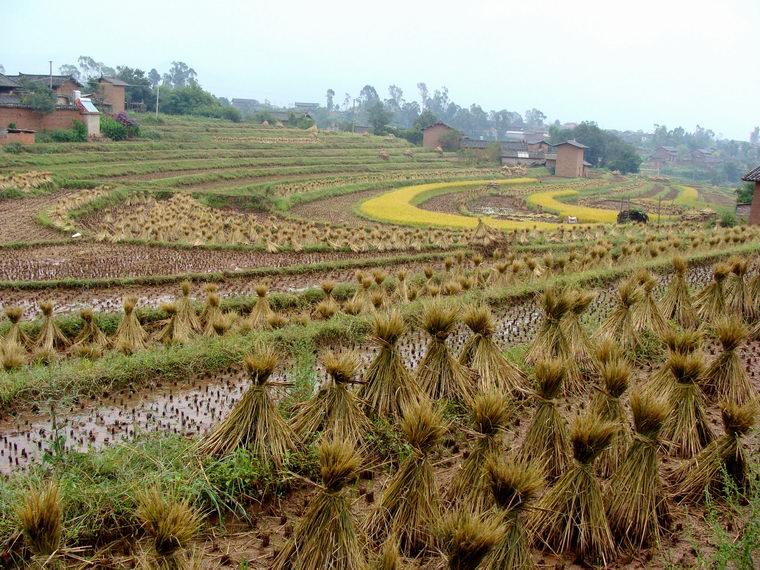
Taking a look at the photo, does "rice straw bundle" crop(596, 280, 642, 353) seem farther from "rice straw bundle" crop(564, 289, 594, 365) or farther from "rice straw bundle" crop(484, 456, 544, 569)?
"rice straw bundle" crop(484, 456, 544, 569)

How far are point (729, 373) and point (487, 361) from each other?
301 centimetres

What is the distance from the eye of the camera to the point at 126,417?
26.7ft

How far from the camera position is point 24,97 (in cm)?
4800

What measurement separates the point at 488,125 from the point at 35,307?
564ft

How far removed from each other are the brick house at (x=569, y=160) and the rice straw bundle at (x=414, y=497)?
7112 cm

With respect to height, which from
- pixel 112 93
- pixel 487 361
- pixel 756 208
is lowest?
pixel 487 361

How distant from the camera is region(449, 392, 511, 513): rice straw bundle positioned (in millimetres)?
5559

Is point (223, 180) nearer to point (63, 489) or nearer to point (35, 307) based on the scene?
point (35, 307)

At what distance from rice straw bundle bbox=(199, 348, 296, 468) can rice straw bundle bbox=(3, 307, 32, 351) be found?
5.21 metres

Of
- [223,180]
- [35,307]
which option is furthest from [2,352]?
[223,180]

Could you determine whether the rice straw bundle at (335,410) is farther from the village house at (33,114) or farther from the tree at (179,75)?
the tree at (179,75)

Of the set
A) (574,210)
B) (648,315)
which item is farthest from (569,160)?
(648,315)

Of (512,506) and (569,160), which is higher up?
(569,160)

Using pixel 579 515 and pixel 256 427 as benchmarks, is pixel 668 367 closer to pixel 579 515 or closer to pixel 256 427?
pixel 579 515
